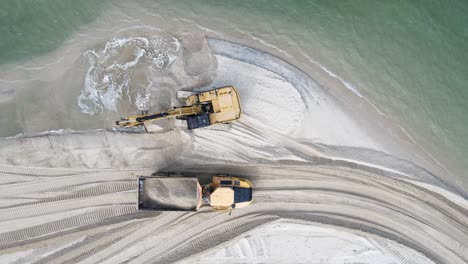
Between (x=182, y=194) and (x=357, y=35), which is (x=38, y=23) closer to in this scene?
(x=182, y=194)

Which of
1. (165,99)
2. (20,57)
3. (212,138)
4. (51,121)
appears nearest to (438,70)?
(212,138)

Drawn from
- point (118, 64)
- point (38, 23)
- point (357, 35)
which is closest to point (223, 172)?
point (118, 64)

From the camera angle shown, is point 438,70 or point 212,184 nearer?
point 212,184

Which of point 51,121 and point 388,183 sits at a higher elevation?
point 51,121

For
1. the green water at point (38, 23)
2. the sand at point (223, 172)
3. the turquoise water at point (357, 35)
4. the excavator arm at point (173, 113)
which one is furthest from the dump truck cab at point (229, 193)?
the green water at point (38, 23)

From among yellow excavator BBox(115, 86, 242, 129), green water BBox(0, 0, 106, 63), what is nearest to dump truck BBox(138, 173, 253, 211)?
yellow excavator BBox(115, 86, 242, 129)

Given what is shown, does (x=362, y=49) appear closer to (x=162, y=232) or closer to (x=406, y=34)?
(x=406, y=34)

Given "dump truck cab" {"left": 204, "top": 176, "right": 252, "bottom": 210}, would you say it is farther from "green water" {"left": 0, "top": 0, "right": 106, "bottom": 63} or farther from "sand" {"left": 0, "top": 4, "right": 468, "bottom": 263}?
"green water" {"left": 0, "top": 0, "right": 106, "bottom": 63}
